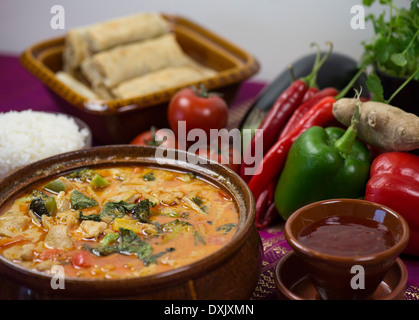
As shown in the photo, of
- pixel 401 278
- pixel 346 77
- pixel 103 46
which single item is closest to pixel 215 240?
pixel 401 278

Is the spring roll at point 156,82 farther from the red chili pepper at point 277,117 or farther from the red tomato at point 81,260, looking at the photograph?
the red tomato at point 81,260

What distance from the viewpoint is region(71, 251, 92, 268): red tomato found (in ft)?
5.54

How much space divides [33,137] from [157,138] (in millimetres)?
601

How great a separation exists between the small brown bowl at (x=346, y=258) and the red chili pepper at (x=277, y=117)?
0.83 metres

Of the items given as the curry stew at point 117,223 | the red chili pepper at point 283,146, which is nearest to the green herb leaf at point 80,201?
the curry stew at point 117,223

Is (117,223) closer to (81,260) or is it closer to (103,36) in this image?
(81,260)

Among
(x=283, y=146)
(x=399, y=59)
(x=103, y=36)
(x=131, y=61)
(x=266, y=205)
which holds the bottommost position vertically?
(x=266, y=205)

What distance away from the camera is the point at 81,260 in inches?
66.8

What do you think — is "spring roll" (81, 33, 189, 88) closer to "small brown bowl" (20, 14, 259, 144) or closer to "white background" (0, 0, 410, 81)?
"small brown bowl" (20, 14, 259, 144)

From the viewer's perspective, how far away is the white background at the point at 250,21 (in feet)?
12.9

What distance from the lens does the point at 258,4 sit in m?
4.27

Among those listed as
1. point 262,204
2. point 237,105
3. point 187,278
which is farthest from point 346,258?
point 237,105

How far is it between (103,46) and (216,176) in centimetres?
170
